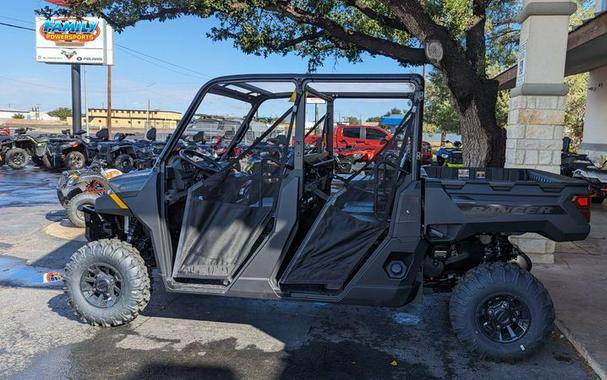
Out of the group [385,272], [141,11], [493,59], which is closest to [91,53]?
[141,11]

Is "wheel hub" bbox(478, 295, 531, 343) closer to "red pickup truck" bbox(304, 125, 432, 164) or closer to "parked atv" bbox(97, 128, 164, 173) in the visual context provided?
"red pickup truck" bbox(304, 125, 432, 164)

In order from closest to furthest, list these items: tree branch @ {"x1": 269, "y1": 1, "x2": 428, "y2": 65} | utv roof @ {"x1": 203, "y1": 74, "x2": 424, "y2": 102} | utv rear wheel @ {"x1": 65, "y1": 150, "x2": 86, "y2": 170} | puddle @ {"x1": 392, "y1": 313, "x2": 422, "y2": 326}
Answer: utv roof @ {"x1": 203, "y1": 74, "x2": 424, "y2": 102}, puddle @ {"x1": 392, "y1": 313, "x2": 422, "y2": 326}, tree branch @ {"x1": 269, "y1": 1, "x2": 428, "y2": 65}, utv rear wheel @ {"x1": 65, "y1": 150, "x2": 86, "y2": 170}

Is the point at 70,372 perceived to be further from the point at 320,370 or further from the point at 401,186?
the point at 401,186

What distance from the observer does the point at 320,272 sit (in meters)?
4.18

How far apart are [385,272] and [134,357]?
2043mm

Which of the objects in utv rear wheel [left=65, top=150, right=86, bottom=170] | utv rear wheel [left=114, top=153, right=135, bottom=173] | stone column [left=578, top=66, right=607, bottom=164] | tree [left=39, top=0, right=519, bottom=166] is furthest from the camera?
utv rear wheel [left=65, top=150, right=86, bottom=170]

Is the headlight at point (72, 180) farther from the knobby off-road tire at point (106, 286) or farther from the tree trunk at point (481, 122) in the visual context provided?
the tree trunk at point (481, 122)

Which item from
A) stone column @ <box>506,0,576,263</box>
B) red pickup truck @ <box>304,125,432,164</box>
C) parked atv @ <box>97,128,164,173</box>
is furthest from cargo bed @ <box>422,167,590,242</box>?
parked atv @ <box>97,128,164,173</box>

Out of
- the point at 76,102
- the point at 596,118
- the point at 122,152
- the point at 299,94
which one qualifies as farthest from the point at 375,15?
the point at 76,102

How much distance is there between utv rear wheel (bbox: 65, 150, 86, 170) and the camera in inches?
691

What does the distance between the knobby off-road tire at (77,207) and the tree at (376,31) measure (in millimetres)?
3089

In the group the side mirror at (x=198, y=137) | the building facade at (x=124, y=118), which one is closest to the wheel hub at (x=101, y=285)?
the side mirror at (x=198, y=137)

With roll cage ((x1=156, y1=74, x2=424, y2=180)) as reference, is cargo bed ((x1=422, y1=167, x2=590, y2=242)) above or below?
below

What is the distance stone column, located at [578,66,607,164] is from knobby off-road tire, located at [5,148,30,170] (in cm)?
1912
